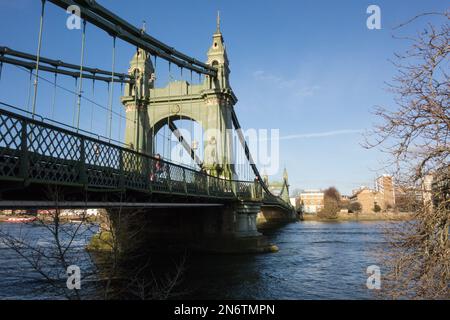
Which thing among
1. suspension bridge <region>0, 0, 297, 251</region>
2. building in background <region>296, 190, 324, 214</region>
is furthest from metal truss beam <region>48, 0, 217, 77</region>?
building in background <region>296, 190, 324, 214</region>

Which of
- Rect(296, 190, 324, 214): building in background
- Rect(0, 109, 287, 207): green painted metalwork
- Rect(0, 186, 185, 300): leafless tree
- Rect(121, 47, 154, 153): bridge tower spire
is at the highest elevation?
Rect(121, 47, 154, 153): bridge tower spire

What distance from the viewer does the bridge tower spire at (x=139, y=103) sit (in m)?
35.3

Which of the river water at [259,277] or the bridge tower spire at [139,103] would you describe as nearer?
the river water at [259,277]

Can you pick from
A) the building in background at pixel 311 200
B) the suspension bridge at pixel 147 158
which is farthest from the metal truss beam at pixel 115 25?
the building in background at pixel 311 200

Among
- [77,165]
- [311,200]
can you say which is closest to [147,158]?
[77,165]

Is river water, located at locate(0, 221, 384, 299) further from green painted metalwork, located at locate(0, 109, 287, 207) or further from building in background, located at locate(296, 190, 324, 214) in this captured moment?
building in background, located at locate(296, 190, 324, 214)

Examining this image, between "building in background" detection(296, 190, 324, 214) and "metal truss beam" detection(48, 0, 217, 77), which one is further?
"building in background" detection(296, 190, 324, 214)

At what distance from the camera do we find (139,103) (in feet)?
120

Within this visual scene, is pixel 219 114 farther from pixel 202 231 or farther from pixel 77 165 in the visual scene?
pixel 77 165

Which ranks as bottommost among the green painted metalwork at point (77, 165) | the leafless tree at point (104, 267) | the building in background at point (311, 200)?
the leafless tree at point (104, 267)

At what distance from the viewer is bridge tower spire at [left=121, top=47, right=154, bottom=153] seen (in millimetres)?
35312

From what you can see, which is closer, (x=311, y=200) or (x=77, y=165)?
(x=77, y=165)

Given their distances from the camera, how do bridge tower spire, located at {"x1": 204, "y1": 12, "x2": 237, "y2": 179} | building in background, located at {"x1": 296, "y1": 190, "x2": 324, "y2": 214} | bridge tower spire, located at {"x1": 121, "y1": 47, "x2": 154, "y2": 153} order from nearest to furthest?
bridge tower spire, located at {"x1": 204, "y1": 12, "x2": 237, "y2": 179}
bridge tower spire, located at {"x1": 121, "y1": 47, "x2": 154, "y2": 153}
building in background, located at {"x1": 296, "y1": 190, "x2": 324, "y2": 214}

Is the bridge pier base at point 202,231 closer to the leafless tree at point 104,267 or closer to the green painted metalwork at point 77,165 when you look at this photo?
the leafless tree at point 104,267
